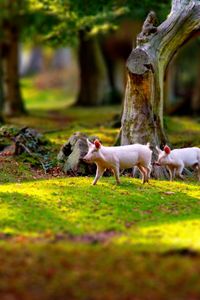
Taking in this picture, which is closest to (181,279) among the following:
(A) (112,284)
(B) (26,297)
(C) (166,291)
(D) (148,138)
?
(C) (166,291)

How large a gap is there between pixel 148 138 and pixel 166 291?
11113 millimetres

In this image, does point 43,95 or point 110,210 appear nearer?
point 110,210

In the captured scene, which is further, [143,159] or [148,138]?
[148,138]

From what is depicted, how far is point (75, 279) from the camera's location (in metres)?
10.6

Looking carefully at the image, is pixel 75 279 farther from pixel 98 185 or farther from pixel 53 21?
pixel 53 21

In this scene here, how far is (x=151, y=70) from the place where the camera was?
67.3ft

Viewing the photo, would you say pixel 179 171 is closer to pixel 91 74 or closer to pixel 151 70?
pixel 151 70

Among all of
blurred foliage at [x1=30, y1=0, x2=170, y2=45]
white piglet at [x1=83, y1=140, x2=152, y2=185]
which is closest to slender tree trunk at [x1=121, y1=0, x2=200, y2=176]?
white piglet at [x1=83, y1=140, x2=152, y2=185]

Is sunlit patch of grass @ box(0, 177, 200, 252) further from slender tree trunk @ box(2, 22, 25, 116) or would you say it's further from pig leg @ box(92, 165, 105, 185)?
slender tree trunk @ box(2, 22, 25, 116)

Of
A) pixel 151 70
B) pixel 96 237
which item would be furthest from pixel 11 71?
pixel 96 237

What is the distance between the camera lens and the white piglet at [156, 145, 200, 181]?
19.1 meters

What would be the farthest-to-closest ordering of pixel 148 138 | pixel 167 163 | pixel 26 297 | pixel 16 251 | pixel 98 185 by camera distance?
pixel 148 138 → pixel 167 163 → pixel 98 185 → pixel 16 251 → pixel 26 297

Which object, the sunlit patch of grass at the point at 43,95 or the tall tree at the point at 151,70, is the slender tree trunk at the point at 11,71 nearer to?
the tall tree at the point at 151,70

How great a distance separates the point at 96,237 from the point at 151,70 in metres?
8.82
